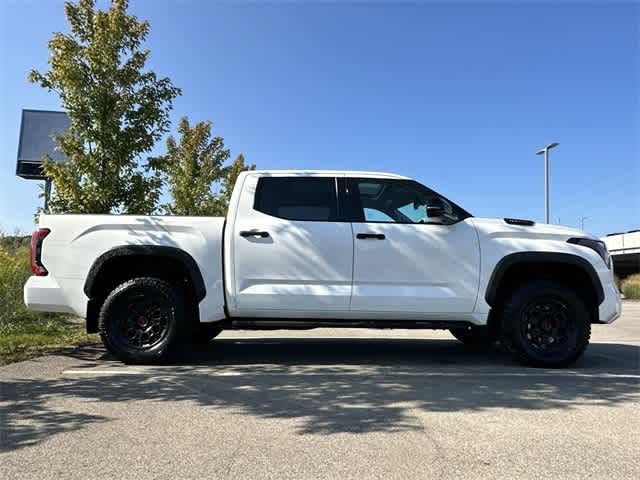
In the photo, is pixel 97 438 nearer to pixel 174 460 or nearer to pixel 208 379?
pixel 174 460

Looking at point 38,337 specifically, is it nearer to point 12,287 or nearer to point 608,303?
point 12,287

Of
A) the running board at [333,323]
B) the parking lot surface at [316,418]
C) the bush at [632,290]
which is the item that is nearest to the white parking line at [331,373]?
the parking lot surface at [316,418]

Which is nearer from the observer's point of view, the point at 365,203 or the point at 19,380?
the point at 19,380

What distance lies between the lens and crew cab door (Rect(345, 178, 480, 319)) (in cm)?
474

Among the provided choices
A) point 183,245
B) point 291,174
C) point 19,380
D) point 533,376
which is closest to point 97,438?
point 19,380

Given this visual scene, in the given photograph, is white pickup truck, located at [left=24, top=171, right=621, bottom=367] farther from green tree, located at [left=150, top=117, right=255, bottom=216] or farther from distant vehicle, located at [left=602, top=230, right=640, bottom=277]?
distant vehicle, located at [left=602, top=230, right=640, bottom=277]

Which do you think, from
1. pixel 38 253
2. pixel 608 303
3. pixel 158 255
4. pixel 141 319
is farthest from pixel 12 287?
pixel 608 303

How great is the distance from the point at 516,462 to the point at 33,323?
7.78 metres

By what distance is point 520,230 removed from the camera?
4.92 meters

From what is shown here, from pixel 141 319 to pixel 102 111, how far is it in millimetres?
5393

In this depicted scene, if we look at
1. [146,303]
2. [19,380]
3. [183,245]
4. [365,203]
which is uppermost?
[365,203]

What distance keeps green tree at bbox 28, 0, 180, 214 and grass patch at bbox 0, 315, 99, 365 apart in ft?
6.79

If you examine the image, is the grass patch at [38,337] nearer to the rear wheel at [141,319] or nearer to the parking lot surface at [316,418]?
the parking lot surface at [316,418]

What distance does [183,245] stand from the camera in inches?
188
